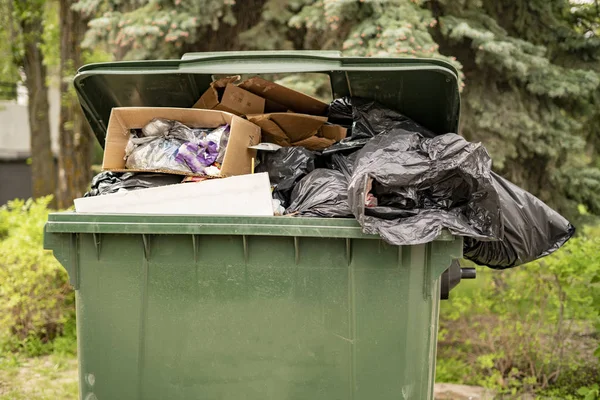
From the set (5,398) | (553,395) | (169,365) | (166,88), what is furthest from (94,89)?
(553,395)

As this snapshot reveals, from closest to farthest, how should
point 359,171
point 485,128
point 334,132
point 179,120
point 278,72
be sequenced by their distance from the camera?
1. point 359,171
2. point 278,72
3. point 179,120
4. point 334,132
5. point 485,128

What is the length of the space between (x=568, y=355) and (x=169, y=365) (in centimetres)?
352

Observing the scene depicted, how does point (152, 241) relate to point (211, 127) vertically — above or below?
below

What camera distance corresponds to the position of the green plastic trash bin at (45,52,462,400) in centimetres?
262

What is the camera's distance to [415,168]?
8.68 feet

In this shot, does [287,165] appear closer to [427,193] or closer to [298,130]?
[298,130]

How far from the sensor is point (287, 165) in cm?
333

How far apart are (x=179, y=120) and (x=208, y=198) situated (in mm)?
776

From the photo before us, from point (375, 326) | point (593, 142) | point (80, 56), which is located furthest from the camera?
point (80, 56)

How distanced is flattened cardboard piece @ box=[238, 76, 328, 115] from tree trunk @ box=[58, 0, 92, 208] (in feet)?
20.8

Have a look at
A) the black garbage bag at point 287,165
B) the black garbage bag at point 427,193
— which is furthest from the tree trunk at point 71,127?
the black garbage bag at point 427,193

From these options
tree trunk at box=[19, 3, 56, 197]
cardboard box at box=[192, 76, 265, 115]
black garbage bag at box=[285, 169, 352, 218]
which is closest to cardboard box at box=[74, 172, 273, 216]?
black garbage bag at box=[285, 169, 352, 218]

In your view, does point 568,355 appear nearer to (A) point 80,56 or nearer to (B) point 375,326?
(B) point 375,326

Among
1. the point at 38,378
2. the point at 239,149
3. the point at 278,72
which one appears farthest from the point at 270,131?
the point at 38,378
